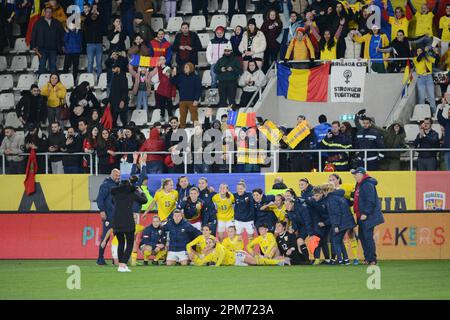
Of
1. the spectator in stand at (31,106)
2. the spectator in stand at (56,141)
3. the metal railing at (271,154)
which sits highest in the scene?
the spectator in stand at (31,106)

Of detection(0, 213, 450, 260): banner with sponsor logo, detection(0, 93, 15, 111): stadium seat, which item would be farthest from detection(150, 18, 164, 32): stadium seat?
detection(0, 213, 450, 260): banner with sponsor logo

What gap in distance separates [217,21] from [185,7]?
153cm

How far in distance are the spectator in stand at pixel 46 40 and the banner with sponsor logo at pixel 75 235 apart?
6.89 meters

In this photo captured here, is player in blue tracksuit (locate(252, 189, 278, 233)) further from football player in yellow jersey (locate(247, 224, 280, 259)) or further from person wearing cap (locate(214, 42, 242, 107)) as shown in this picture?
person wearing cap (locate(214, 42, 242, 107))

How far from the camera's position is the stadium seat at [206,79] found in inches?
1313

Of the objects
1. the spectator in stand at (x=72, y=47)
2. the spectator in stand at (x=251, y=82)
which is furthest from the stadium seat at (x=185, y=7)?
the spectator in stand at (x=251, y=82)

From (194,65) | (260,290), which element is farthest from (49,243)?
(260,290)

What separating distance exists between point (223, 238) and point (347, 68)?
6713mm

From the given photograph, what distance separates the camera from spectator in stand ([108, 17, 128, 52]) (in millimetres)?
33656

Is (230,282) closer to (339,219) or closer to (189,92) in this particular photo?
(339,219)

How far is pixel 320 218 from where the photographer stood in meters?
→ 25.1

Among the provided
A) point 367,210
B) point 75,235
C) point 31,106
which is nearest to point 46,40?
point 31,106

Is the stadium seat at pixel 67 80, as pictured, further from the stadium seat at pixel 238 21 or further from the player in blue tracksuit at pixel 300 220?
the player in blue tracksuit at pixel 300 220

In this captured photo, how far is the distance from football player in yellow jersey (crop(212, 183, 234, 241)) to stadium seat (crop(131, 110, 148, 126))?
649 centimetres
